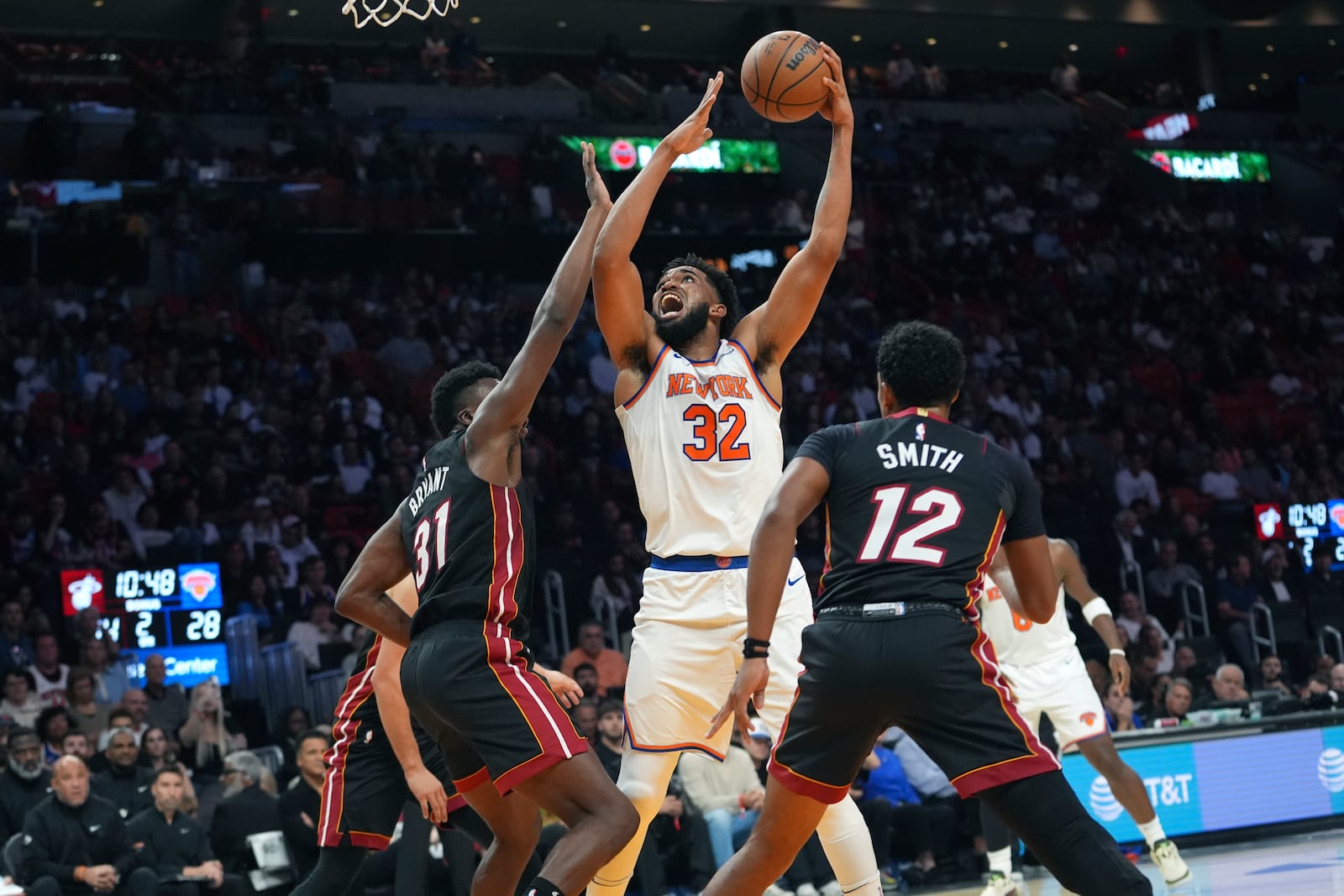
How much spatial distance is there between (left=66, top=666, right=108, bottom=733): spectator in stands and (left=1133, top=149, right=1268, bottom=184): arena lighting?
2122cm

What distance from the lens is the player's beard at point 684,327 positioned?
5637 millimetres

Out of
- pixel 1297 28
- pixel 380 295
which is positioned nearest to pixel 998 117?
pixel 1297 28

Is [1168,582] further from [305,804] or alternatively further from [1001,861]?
[305,804]

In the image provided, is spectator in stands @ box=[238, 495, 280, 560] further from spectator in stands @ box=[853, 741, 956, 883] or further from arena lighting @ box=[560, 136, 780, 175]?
arena lighting @ box=[560, 136, 780, 175]

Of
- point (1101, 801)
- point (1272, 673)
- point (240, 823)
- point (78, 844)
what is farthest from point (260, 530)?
point (1272, 673)

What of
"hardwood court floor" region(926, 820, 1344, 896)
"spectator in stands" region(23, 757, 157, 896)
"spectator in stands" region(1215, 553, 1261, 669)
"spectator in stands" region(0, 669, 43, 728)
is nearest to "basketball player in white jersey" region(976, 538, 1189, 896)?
"hardwood court floor" region(926, 820, 1344, 896)

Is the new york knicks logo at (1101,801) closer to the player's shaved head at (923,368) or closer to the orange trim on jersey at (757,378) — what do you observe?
the orange trim on jersey at (757,378)

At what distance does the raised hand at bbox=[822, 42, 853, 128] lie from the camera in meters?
5.87

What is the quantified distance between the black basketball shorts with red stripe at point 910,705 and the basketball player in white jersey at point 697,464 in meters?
0.82

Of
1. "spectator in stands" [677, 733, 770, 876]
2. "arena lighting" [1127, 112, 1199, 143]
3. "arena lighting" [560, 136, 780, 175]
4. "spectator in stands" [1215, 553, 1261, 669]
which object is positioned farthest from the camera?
"arena lighting" [1127, 112, 1199, 143]

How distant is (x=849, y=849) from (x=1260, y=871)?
5.28 metres

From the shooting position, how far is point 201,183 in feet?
62.5

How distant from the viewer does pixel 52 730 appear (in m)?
10.3

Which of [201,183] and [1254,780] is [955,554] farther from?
[201,183]
